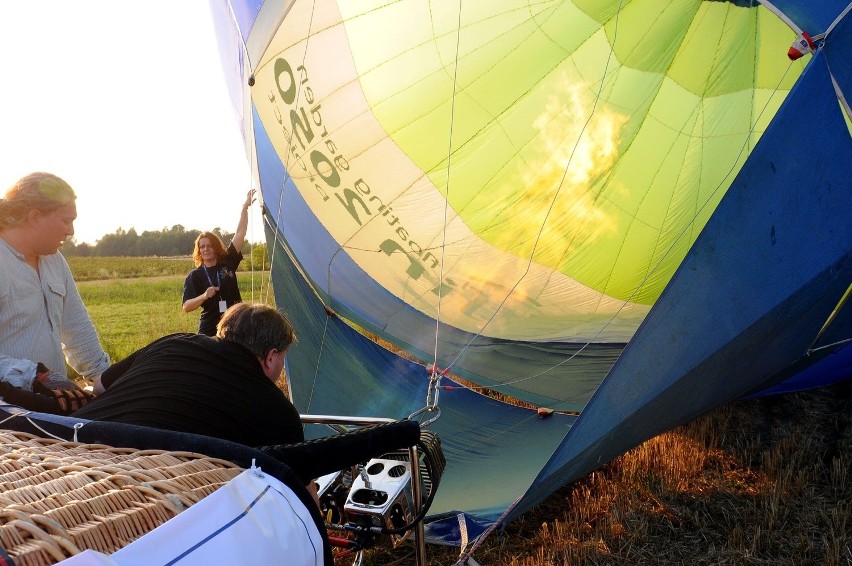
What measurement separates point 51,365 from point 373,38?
2138 mm

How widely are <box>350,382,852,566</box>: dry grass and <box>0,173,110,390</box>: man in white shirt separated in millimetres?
1181

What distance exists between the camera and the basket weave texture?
0.89 metres

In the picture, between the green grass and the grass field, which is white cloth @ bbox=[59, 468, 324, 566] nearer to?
the grass field

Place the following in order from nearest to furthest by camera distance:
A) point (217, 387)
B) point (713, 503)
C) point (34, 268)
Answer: point (217, 387) < point (34, 268) < point (713, 503)

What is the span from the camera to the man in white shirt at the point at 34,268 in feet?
7.06

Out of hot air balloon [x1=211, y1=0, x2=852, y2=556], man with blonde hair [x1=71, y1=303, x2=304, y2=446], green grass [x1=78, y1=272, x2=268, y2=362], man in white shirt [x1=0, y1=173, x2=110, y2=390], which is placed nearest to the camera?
man with blonde hair [x1=71, y1=303, x2=304, y2=446]

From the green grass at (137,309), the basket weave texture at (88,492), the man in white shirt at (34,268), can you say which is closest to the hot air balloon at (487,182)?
the man in white shirt at (34,268)

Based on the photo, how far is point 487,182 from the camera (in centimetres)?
395

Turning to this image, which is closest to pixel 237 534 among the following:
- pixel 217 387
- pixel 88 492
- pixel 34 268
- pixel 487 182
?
pixel 88 492

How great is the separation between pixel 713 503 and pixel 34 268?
2.34 meters

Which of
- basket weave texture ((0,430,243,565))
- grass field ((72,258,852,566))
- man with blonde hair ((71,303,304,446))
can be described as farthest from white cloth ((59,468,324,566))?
grass field ((72,258,852,566))

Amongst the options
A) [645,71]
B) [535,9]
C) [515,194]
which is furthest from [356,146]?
[645,71]

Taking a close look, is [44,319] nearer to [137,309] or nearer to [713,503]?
[713,503]

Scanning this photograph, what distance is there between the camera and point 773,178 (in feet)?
6.95
